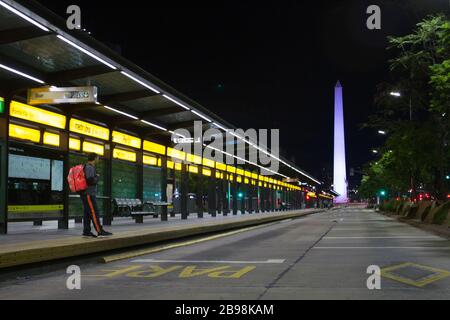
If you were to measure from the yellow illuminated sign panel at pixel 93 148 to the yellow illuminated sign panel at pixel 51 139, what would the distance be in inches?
97.8

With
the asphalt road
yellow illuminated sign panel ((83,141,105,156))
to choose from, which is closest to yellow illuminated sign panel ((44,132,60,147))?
yellow illuminated sign panel ((83,141,105,156))

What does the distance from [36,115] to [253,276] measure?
32.8 ft

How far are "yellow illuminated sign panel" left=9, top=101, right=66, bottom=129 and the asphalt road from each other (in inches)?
221

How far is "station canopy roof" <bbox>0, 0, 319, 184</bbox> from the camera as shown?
44.9ft

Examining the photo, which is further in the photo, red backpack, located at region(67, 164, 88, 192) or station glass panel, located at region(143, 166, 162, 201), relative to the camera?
station glass panel, located at region(143, 166, 162, 201)

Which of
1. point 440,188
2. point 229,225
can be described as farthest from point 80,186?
point 440,188

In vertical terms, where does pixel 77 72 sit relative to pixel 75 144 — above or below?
above

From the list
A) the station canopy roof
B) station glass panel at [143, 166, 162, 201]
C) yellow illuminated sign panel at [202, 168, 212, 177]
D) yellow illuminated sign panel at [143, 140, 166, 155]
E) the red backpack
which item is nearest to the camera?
the red backpack

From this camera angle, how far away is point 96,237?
13406 mm

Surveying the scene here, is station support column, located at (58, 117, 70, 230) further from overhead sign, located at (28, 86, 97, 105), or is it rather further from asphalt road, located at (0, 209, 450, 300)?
asphalt road, located at (0, 209, 450, 300)

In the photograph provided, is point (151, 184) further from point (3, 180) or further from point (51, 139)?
point (3, 180)

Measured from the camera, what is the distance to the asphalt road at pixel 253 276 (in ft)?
26.7

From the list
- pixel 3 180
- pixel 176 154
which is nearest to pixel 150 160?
pixel 176 154

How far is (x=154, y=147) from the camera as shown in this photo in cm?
2747
